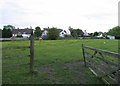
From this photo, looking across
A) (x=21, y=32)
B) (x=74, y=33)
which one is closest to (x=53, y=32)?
(x=74, y=33)

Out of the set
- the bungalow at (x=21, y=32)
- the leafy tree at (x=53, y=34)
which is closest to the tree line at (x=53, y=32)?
the leafy tree at (x=53, y=34)

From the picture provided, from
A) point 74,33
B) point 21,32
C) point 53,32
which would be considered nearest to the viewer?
point 53,32

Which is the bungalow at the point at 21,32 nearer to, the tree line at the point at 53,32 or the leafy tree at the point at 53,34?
the tree line at the point at 53,32

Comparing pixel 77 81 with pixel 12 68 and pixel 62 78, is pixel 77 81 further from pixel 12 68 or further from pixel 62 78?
pixel 12 68

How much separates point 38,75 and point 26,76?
47cm

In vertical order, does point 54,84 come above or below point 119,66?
below

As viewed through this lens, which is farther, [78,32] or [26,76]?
[78,32]

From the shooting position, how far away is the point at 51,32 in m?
74.1

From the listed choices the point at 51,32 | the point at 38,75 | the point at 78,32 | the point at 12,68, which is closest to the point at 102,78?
the point at 38,75

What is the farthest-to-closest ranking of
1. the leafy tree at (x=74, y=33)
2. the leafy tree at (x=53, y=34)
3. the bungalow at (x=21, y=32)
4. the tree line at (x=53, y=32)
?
the bungalow at (x=21, y=32), the leafy tree at (x=74, y=33), the tree line at (x=53, y=32), the leafy tree at (x=53, y=34)

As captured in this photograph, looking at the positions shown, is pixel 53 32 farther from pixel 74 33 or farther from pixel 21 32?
pixel 21 32

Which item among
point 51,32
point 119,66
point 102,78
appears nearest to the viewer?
point 119,66

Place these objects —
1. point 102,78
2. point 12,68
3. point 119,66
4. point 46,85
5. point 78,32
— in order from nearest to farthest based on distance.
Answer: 1. point 119,66
2. point 46,85
3. point 102,78
4. point 12,68
5. point 78,32

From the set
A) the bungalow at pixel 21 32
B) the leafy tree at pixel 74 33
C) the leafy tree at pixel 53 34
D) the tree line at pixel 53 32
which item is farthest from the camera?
the bungalow at pixel 21 32
